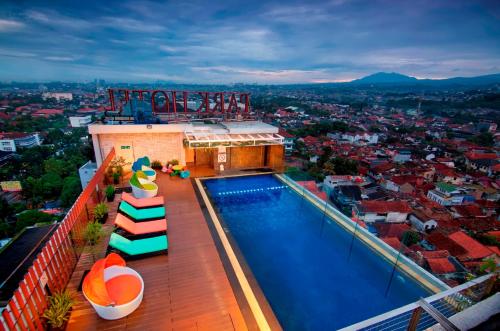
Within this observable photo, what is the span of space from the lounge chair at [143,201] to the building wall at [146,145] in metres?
4.07

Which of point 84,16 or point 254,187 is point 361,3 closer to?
point 254,187

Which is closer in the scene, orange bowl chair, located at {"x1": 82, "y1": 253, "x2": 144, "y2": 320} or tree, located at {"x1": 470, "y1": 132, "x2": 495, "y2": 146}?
orange bowl chair, located at {"x1": 82, "y1": 253, "x2": 144, "y2": 320}

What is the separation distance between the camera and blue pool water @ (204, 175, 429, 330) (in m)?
4.55

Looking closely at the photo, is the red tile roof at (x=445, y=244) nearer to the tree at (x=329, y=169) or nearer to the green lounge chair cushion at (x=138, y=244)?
the tree at (x=329, y=169)

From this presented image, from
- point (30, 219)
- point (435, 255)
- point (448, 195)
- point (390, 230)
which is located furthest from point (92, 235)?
point (448, 195)

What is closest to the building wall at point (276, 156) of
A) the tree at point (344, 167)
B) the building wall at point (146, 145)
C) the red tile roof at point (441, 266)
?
the building wall at point (146, 145)

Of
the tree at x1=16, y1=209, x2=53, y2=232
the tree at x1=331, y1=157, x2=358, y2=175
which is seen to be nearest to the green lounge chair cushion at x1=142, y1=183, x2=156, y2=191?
the tree at x1=16, y1=209, x2=53, y2=232

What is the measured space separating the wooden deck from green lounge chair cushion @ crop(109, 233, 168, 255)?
206 millimetres

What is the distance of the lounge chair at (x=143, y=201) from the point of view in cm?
709

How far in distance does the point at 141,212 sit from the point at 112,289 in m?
2.97

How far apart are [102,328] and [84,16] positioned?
870 inches

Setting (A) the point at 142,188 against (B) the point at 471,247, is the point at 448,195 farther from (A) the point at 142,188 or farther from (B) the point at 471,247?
(A) the point at 142,188

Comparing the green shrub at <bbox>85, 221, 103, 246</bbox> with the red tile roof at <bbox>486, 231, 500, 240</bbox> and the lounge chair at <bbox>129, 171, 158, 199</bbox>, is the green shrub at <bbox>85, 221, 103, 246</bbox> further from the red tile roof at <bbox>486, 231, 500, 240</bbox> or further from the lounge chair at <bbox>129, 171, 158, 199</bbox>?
the red tile roof at <bbox>486, 231, 500, 240</bbox>

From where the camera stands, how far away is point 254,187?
1013 centimetres
